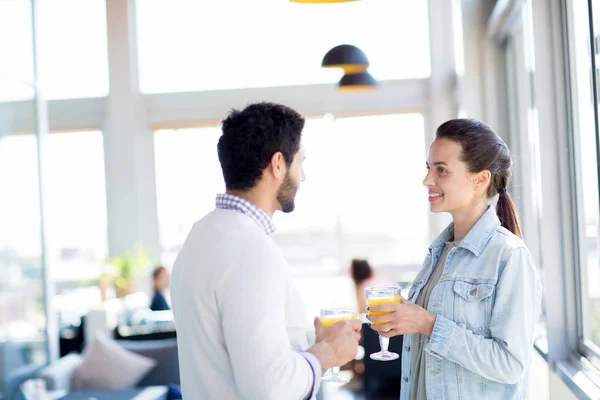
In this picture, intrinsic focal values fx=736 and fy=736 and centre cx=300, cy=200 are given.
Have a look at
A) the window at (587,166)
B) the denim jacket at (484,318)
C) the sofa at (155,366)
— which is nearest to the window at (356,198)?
the sofa at (155,366)

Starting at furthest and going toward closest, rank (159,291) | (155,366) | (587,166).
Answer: (159,291)
(155,366)
(587,166)

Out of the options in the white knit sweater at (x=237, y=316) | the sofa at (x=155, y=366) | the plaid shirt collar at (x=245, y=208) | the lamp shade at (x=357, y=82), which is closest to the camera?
the white knit sweater at (x=237, y=316)

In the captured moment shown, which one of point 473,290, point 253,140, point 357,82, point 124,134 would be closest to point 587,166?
point 473,290

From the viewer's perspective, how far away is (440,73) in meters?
8.91

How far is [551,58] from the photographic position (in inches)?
137

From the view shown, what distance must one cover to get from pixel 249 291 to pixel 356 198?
7742mm

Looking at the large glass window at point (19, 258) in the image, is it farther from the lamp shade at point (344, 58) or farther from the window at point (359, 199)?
the window at point (359, 199)

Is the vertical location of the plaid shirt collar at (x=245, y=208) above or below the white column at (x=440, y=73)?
below

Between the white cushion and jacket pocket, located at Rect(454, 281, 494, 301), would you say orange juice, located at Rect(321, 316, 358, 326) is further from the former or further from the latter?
the white cushion

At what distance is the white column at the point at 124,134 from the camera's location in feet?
30.5

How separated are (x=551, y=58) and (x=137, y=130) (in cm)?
672

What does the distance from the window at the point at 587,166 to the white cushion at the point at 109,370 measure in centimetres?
321

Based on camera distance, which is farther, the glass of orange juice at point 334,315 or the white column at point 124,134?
the white column at point 124,134

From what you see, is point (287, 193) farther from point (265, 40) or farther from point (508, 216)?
point (265, 40)
